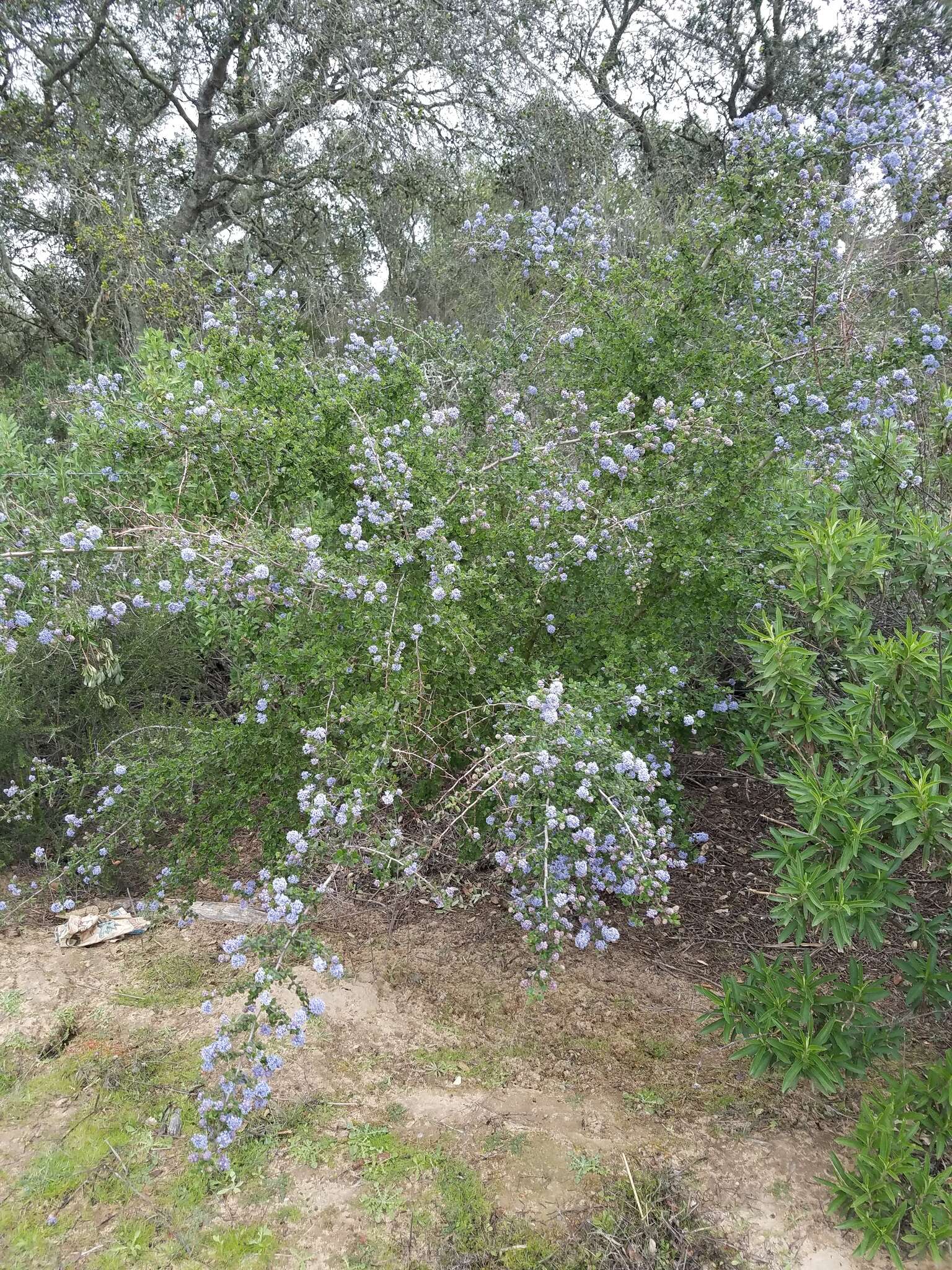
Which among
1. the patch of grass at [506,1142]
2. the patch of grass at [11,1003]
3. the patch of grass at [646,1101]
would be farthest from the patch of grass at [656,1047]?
the patch of grass at [11,1003]

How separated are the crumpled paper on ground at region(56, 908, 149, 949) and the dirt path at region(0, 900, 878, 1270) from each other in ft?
0.20

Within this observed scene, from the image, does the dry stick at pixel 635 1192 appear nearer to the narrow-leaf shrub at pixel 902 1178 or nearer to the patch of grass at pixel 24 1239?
the narrow-leaf shrub at pixel 902 1178

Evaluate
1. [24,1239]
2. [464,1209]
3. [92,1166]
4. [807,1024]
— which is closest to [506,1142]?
[464,1209]

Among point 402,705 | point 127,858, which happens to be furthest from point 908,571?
point 127,858

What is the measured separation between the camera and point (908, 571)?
239cm

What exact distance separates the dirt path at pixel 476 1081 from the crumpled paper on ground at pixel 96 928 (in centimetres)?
6

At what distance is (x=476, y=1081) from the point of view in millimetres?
2811

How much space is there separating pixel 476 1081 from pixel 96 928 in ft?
6.31

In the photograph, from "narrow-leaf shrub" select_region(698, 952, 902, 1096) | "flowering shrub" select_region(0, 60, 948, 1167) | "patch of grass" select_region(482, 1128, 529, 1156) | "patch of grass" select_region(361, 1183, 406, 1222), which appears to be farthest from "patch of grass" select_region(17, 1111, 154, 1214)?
"narrow-leaf shrub" select_region(698, 952, 902, 1096)

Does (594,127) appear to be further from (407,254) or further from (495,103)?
(407,254)

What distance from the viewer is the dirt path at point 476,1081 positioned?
2.33 meters

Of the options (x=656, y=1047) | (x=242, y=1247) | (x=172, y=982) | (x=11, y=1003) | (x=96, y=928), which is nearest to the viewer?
(x=242, y=1247)

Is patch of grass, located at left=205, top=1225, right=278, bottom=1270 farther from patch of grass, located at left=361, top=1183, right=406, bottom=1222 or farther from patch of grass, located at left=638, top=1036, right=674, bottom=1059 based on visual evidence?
patch of grass, located at left=638, top=1036, right=674, bottom=1059

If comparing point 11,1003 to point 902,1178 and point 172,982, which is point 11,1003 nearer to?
point 172,982
